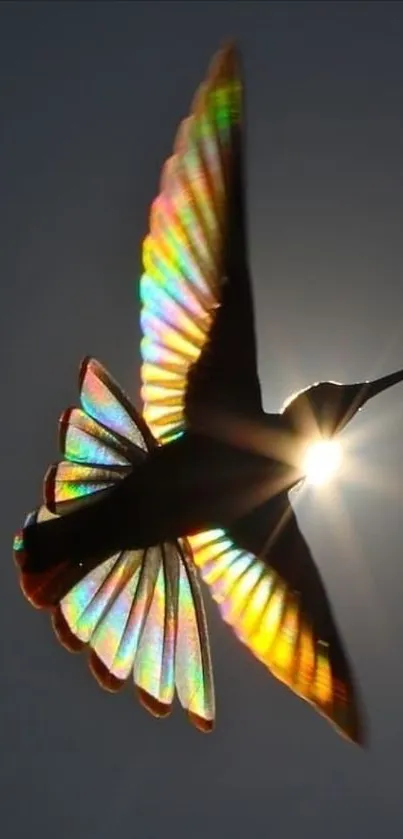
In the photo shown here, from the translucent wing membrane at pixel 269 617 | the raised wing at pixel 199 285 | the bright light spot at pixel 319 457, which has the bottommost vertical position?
the translucent wing membrane at pixel 269 617

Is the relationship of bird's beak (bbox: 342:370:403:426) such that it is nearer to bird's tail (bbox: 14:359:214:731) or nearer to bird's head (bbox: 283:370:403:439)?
bird's head (bbox: 283:370:403:439)

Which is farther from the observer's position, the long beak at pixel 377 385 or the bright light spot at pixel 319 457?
the bright light spot at pixel 319 457

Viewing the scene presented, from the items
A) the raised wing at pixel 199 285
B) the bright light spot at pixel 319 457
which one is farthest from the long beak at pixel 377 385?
the raised wing at pixel 199 285

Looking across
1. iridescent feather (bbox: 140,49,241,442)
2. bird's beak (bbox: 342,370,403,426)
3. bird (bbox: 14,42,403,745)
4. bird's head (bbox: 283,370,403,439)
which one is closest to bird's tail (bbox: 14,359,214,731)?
bird (bbox: 14,42,403,745)

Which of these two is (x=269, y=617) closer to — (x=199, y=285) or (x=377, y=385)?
(x=377, y=385)

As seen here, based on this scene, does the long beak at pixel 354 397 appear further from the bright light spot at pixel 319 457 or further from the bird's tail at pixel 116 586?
the bird's tail at pixel 116 586

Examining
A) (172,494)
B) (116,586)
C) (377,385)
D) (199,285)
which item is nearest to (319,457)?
(377,385)
